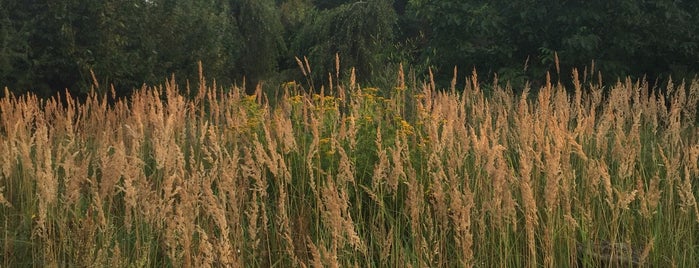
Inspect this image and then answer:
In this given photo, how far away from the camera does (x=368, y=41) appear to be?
621 inches

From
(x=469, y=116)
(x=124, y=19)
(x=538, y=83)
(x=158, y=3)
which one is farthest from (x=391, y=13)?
(x=469, y=116)

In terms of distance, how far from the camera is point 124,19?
1244 cm

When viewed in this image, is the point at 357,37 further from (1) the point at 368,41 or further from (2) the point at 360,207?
(2) the point at 360,207

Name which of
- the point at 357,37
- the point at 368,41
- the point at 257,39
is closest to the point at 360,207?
the point at 357,37

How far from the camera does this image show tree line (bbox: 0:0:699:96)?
9156 millimetres

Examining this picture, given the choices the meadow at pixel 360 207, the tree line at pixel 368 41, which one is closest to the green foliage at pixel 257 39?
the tree line at pixel 368 41

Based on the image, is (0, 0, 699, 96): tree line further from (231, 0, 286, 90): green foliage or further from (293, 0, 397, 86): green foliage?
(231, 0, 286, 90): green foliage

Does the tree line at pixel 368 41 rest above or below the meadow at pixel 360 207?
above

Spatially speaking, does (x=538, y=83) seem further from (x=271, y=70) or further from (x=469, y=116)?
(x=271, y=70)

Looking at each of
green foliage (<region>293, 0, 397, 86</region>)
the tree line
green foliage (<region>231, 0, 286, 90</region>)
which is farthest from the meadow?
green foliage (<region>231, 0, 286, 90</region>)

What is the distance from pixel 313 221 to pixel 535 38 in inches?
271

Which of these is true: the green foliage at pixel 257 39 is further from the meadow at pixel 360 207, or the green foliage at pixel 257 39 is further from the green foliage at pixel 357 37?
the meadow at pixel 360 207

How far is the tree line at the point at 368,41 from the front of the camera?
360 inches

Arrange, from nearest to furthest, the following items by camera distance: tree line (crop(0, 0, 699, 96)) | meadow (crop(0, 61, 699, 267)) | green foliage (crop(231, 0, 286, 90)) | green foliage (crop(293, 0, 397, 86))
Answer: meadow (crop(0, 61, 699, 267)) < tree line (crop(0, 0, 699, 96)) < green foliage (crop(293, 0, 397, 86)) < green foliage (crop(231, 0, 286, 90))
